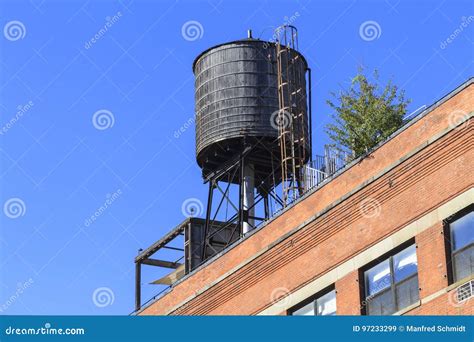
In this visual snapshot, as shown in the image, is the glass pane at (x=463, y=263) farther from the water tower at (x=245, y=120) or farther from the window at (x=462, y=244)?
the water tower at (x=245, y=120)

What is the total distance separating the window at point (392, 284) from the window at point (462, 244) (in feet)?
4.02

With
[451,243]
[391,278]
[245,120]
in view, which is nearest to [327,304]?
[391,278]

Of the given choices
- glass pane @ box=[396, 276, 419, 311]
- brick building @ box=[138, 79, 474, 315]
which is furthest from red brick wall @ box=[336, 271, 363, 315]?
glass pane @ box=[396, 276, 419, 311]

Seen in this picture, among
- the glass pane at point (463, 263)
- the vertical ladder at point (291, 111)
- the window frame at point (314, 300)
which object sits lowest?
the glass pane at point (463, 263)

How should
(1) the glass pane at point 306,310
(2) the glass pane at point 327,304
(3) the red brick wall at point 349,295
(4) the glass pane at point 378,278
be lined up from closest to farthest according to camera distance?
(4) the glass pane at point 378,278 < (3) the red brick wall at point 349,295 < (2) the glass pane at point 327,304 < (1) the glass pane at point 306,310

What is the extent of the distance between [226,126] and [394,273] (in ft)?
54.2

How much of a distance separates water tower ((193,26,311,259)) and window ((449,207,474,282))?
15.7m

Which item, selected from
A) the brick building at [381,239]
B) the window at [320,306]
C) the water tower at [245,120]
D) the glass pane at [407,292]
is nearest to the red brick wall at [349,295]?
the brick building at [381,239]

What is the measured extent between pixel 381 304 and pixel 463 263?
→ 2.97 meters

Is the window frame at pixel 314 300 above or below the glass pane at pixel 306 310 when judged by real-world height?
above

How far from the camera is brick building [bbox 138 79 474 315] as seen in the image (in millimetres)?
26188

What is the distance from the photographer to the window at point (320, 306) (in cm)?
2947

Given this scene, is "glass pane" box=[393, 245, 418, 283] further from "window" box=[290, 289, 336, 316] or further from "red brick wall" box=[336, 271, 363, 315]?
"window" box=[290, 289, 336, 316]
